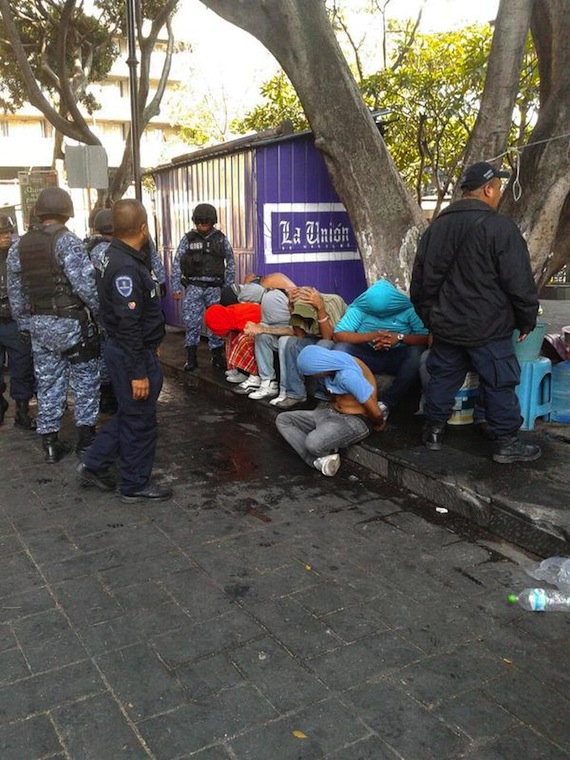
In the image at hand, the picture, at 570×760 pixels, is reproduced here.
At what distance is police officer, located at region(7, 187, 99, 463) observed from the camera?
4.74 metres

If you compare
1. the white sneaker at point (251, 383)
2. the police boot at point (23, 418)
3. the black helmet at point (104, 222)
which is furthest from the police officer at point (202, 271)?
the police boot at point (23, 418)

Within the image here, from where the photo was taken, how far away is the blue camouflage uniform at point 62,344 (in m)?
4.73

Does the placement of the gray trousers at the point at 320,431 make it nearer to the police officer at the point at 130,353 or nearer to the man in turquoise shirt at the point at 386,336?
the man in turquoise shirt at the point at 386,336

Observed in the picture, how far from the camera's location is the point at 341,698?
95.7 inches

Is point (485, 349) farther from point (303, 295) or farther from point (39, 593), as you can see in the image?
point (39, 593)

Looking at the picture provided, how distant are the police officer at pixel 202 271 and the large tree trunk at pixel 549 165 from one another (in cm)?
298

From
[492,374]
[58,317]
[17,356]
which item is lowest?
[17,356]

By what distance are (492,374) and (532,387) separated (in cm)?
81

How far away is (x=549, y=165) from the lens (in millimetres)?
5539

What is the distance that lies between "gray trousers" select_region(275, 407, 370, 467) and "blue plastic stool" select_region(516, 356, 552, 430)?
112cm

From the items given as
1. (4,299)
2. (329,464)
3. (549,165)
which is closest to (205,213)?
(4,299)

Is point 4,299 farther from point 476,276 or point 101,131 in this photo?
point 101,131

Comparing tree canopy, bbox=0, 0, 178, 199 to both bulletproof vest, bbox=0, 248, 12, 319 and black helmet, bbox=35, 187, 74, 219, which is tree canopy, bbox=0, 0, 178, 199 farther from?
black helmet, bbox=35, 187, 74, 219

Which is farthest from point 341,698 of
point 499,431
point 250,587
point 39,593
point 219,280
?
point 219,280
